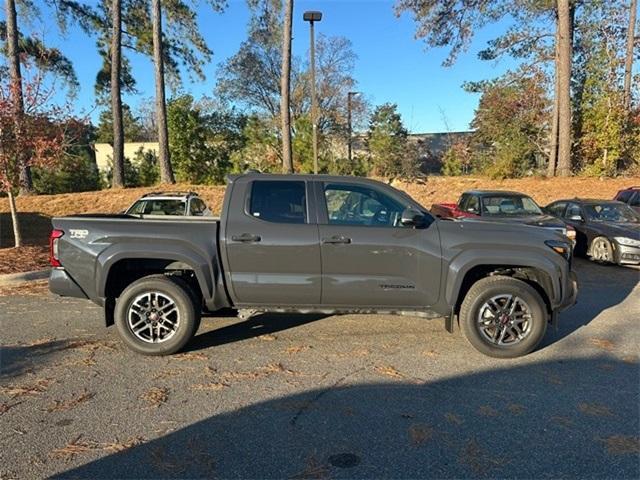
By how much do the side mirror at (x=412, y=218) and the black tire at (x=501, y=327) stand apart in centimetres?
91

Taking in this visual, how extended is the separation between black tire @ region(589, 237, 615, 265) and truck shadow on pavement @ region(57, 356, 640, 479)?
6717 millimetres

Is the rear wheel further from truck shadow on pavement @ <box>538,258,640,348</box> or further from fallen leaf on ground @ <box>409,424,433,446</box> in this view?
fallen leaf on ground @ <box>409,424,433,446</box>

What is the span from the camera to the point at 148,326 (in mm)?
4926

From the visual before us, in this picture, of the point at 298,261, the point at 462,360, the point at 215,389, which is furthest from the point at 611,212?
the point at 215,389

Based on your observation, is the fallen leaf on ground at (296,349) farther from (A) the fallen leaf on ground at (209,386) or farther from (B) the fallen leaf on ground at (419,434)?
(B) the fallen leaf on ground at (419,434)

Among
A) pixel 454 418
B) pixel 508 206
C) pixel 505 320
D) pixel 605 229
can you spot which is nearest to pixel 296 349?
pixel 454 418

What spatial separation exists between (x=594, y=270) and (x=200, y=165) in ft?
74.8

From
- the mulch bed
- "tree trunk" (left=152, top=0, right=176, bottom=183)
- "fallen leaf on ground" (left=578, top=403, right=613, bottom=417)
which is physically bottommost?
"fallen leaf on ground" (left=578, top=403, right=613, bottom=417)

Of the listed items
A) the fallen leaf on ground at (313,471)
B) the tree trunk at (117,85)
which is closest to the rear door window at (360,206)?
the fallen leaf on ground at (313,471)

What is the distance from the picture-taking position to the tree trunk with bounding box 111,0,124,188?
19781mm

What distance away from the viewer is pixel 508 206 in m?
11.0

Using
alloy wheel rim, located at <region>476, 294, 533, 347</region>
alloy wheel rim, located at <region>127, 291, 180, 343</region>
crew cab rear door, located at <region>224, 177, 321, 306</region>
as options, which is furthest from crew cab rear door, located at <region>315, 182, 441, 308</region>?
alloy wheel rim, located at <region>127, 291, 180, 343</region>

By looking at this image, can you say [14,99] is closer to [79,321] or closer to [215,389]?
[79,321]

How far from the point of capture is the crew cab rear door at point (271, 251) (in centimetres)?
488
